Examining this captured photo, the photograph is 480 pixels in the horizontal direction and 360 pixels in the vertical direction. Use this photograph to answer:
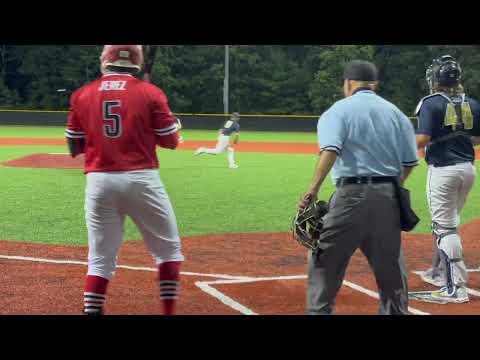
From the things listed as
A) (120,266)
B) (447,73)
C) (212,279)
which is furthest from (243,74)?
(447,73)

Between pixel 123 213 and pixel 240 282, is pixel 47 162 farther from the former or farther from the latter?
pixel 123 213

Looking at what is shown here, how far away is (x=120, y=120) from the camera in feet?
15.4

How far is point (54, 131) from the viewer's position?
37469mm

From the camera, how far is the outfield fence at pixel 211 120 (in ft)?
133

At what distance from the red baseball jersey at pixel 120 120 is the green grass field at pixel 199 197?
14.8 feet

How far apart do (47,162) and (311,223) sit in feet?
54.0

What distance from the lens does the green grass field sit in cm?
1025

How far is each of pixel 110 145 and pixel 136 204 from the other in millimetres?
452

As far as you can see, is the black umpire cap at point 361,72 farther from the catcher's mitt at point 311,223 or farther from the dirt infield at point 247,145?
the dirt infield at point 247,145

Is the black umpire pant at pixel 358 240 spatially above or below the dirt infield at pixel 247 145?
above

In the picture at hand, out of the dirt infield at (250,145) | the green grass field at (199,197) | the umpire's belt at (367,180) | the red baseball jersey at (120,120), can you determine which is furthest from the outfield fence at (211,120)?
the umpire's belt at (367,180)

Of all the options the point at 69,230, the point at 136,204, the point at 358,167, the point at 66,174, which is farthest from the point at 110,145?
the point at 66,174

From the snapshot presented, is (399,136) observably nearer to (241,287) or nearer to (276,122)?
(241,287)
